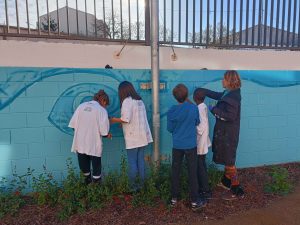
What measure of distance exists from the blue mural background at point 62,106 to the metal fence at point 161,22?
0.57 metres

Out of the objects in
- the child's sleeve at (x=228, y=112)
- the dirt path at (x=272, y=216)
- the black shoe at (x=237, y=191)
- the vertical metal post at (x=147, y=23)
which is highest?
the vertical metal post at (x=147, y=23)

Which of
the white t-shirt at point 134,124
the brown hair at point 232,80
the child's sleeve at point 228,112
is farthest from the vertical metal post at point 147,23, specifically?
the child's sleeve at point 228,112

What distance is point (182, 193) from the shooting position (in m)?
3.95

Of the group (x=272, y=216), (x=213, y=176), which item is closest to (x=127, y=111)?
(x=213, y=176)

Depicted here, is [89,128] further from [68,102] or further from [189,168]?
[189,168]

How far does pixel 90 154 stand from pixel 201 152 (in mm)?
1432

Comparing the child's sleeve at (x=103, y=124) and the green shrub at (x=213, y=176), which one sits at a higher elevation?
the child's sleeve at (x=103, y=124)

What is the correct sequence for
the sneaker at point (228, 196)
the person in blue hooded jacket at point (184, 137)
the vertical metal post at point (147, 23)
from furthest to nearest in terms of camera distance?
the vertical metal post at point (147, 23) < the sneaker at point (228, 196) < the person in blue hooded jacket at point (184, 137)

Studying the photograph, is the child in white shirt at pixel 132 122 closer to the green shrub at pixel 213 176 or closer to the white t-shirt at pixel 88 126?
the white t-shirt at pixel 88 126

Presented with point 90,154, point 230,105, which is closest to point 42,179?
point 90,154

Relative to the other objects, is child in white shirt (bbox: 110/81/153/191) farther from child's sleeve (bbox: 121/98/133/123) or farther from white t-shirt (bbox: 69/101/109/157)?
white t-shirt (bbox: 69/101/109/157)

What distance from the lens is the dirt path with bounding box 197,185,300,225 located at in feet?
11.6

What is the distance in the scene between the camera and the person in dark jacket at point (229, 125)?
12.8 feet

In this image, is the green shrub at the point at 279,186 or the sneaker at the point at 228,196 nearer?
the sneaker at the point at 228,196
